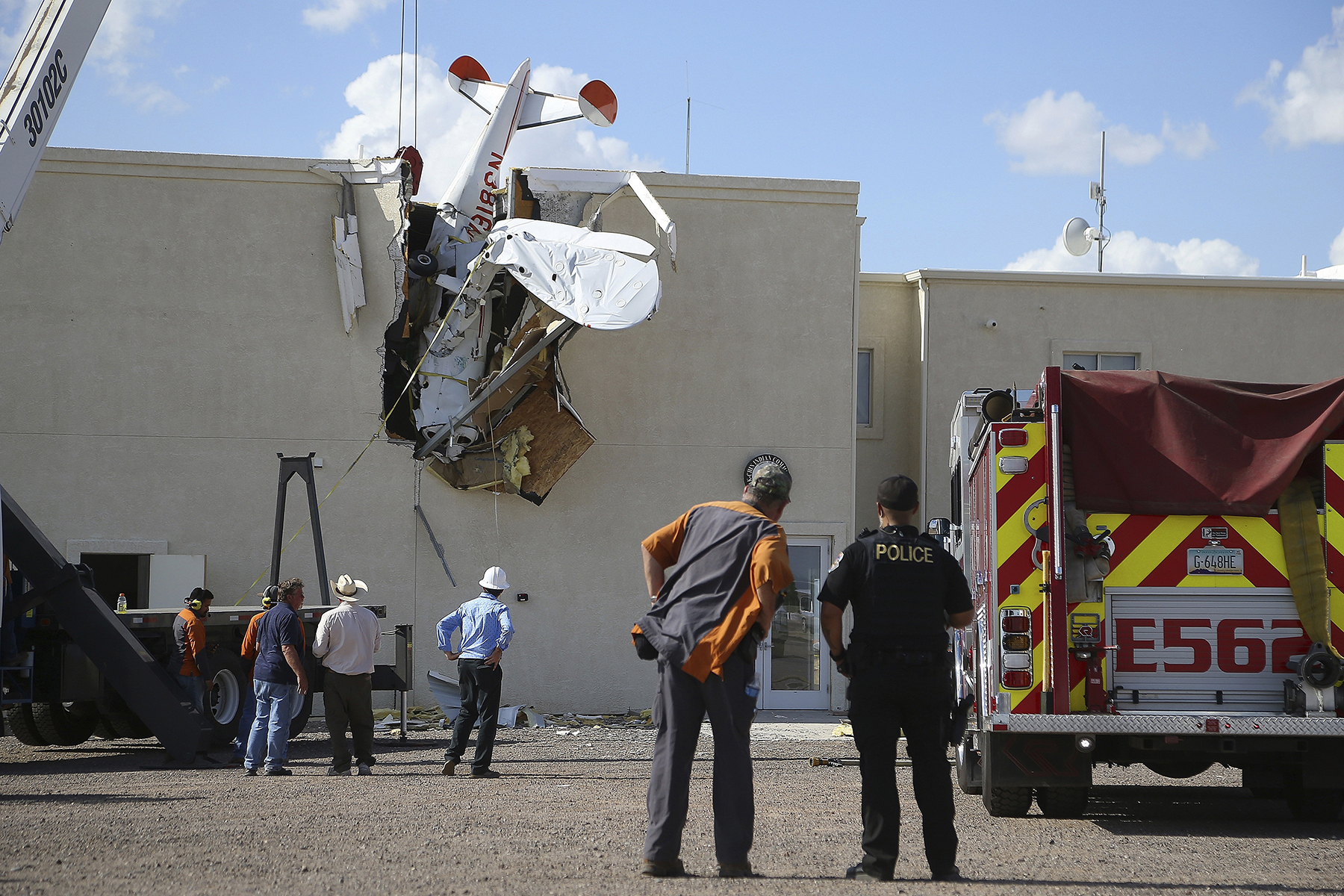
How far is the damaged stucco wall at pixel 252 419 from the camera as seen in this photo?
16391 millimetres

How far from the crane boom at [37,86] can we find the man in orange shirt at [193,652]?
3.65 m

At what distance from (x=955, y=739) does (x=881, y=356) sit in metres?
13.8

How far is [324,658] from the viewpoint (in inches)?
432

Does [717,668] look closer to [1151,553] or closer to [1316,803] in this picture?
[1151,553]

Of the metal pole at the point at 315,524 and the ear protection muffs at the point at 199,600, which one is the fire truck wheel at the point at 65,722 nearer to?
the ear protection muffs at the point at 199,600

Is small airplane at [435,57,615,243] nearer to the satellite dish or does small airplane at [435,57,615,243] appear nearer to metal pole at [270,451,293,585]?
metal pole at [270,451,293,585]

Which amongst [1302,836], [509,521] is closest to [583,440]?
[509,521]

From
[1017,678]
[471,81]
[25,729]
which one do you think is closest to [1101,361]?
[471,81]

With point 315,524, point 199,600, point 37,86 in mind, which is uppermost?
point 37,86

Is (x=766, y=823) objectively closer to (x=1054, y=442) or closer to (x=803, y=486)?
(x=1054, y=442)

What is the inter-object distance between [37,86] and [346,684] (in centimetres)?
594

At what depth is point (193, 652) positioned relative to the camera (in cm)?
1194

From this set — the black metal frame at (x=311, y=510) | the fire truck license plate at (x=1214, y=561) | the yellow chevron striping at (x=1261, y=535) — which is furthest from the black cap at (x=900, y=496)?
the black metal frame at (x=311, y=510)

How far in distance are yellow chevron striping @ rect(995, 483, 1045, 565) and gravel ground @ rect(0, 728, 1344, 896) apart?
5.24 feet
